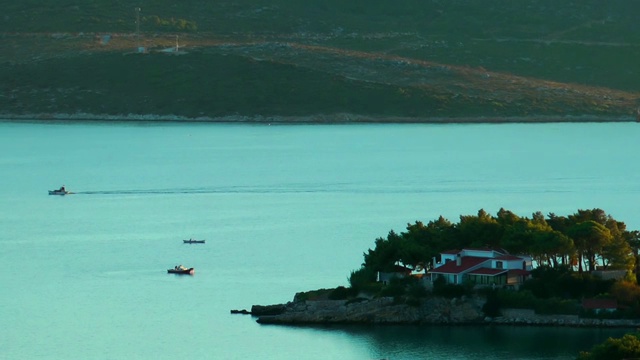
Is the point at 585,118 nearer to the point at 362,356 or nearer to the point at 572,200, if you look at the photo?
the point at 572,200

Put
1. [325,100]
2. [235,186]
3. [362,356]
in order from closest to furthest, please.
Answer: [362,356]
[235,186]
[325,100]

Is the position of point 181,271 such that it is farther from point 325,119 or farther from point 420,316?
point 325,119

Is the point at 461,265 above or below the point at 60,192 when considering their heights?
below

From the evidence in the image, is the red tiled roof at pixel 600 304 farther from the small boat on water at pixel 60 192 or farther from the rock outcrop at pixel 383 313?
the small boat on water at pixel 60 192

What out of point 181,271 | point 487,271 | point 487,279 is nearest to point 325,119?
point 181,271

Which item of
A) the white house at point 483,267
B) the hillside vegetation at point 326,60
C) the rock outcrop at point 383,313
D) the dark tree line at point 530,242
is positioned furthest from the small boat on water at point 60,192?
the hillside vegetation at point 326,60

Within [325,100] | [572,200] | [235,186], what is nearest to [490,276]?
[572,200]

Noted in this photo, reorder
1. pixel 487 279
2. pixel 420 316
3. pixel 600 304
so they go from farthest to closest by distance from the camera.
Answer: pixel 487 279, pixel 420 316, pixel 600 304
